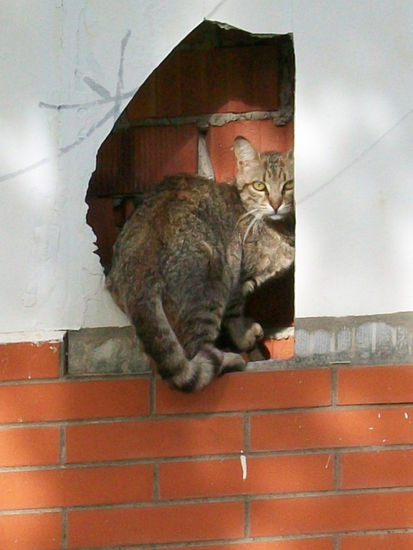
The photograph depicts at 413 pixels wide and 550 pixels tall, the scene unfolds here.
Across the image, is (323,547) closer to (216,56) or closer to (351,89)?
(351,89)

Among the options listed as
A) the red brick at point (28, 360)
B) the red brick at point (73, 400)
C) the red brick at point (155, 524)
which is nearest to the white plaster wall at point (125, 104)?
the red brick at point (28, 360)

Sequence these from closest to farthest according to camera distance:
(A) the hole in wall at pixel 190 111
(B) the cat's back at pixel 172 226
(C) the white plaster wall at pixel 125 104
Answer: (C) the white plaster wall at pixel 125 104 < (B) the cat's back at pixel 172 226 < (A) the hole in wall at pixel 190 111

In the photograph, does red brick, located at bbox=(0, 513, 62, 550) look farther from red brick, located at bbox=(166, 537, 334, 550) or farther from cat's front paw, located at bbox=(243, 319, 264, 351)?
cat's front paw, located at bbox=(243, 319, 264, 351)

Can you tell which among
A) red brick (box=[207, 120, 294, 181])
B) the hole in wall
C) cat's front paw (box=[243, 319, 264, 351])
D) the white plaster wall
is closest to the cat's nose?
red brick (box=[207, 120, 294, 181])

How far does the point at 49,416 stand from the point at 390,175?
0.98 meters

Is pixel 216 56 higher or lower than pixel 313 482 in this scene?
higher

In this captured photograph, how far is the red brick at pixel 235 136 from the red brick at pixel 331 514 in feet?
3.18

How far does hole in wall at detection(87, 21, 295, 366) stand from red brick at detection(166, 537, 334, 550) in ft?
1.70

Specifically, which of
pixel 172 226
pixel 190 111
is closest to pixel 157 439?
pixel 172 226

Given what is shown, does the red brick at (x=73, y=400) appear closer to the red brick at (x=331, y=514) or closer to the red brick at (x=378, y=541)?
the red brick at (x=331, y=514)

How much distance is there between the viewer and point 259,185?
2.67 m

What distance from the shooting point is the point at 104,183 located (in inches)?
97.2

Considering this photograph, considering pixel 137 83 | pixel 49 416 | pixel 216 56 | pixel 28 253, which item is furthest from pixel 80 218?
pixel 216 56

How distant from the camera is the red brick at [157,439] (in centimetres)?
214
